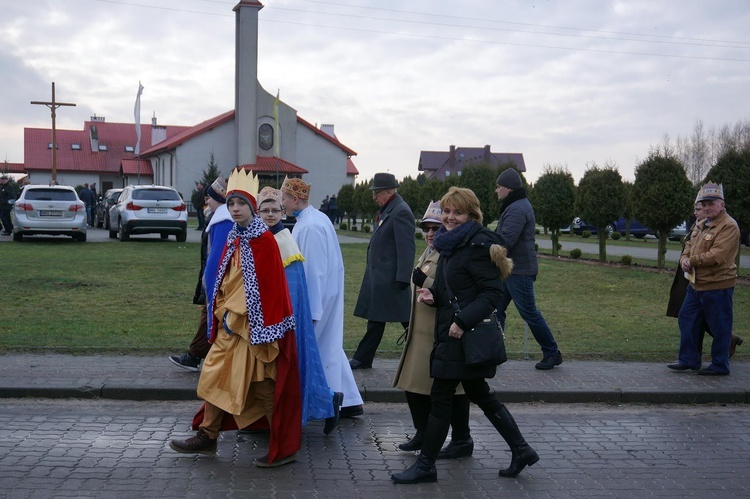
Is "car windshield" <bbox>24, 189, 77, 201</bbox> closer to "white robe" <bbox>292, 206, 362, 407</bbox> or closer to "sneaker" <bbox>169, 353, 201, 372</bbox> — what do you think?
"sneaker" <bbox>169, 353, 201, 372</bbox>

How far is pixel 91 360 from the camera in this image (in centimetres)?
942

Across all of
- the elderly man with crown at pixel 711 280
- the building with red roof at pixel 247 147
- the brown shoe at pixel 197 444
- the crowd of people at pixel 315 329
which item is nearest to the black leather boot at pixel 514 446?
the crowd of people at pixel 315 329

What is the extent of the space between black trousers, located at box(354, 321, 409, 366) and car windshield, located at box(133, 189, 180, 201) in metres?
18.8

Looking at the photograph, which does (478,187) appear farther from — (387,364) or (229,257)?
(229,257)

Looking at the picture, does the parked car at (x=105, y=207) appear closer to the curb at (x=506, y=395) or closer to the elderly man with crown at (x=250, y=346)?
the curb at (x=506, y=395)

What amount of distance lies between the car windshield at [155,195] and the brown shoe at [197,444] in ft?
69.8

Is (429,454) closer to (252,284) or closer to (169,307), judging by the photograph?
(252,284)

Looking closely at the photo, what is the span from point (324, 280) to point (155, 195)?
67.8 ft

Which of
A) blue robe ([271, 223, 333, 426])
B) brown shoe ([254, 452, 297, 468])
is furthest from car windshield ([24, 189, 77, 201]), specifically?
brown shoe ([254, 452, 297, 468])

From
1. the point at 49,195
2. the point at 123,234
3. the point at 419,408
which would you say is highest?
the point at 49,195

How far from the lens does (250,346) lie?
6008mm

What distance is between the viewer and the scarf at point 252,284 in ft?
19.5

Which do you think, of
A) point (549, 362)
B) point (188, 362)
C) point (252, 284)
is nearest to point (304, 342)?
point (252, 284)

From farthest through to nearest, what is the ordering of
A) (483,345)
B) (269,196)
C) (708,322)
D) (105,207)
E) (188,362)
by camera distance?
1. (105,207)
2. (708,322)
3. (188,362)
4. (269,196)
5. (483,345)
